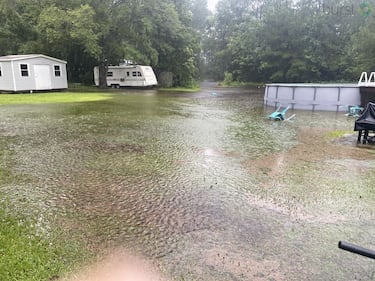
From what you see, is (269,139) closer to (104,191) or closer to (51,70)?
(104,191)

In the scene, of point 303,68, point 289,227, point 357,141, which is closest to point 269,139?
point 357,141

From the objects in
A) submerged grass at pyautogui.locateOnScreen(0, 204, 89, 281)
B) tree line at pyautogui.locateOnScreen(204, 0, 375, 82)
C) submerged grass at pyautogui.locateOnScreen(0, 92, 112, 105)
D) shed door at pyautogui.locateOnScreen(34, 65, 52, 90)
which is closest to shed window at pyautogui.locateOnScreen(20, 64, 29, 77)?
shed door at pyautogui.locateOnScreen(34, 65, 52, 90)

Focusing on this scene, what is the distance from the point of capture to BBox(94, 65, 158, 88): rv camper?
27.0 meters

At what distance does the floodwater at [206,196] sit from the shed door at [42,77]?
43.4 feet

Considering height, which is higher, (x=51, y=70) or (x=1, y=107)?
(x=51, y=70)

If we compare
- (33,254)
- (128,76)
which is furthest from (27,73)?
(33,254)

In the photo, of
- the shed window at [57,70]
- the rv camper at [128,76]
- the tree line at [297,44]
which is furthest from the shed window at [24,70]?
the tree line at [297,44]

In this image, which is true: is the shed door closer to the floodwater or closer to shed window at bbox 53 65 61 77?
shed window at bbox 53 65 61 77

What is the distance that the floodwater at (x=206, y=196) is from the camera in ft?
9.39

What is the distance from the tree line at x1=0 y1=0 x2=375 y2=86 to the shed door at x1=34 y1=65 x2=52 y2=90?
2.77 m

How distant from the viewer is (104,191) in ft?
14.3

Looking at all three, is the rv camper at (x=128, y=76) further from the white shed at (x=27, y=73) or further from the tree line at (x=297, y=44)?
the tree line at (x=297, y=44)

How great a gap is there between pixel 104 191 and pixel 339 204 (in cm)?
307

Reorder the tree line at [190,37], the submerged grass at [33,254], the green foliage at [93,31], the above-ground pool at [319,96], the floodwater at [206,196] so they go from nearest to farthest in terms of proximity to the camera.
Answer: the submerged grass at [33,254] < the floodwater at [206,196] < the above-ground pool at [319,96] < the green foliage at [93,31] < the tree line at [190,37]
